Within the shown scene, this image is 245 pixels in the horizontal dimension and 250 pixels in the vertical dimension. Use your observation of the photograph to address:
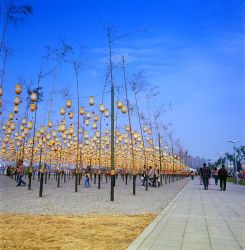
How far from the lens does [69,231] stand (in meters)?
7.46

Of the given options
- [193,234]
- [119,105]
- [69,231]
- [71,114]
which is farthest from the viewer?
[71,114]

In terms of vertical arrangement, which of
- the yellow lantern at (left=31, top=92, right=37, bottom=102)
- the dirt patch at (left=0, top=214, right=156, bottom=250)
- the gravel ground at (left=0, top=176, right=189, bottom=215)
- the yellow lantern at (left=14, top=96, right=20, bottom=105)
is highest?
the yellow lantern at (left=31, top=92, right=37, bottom=102)

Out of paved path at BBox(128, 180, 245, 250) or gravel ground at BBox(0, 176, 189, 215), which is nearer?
paved path at BBox(128, 180, 245, 250)

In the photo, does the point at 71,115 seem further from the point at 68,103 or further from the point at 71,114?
the point at 68,103

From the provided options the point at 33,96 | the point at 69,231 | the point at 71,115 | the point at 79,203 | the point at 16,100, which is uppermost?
the point at 33,96

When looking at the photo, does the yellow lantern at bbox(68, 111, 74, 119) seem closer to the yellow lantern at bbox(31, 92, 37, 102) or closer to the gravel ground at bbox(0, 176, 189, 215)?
the yellow lantern at bbox(31, 92, 37, 102)

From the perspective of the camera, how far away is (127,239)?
22.4 feet

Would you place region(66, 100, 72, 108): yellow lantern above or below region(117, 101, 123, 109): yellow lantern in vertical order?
above

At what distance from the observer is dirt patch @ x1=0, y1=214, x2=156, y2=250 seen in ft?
20.5

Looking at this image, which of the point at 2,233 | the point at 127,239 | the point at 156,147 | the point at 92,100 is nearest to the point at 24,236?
the point at 2,233

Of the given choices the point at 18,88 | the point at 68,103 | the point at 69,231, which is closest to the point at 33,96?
the point at 18,88

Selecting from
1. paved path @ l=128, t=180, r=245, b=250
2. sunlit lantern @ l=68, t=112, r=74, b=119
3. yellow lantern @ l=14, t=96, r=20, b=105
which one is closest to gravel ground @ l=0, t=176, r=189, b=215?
paved path @ l=128, t=180, r=245, b=250

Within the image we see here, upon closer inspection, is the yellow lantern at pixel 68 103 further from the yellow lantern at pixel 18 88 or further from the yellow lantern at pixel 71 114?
the yellow lantern at pixel 18 88

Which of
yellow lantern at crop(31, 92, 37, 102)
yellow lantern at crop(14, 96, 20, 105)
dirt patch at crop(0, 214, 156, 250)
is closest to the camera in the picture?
dirt patch at crop(0, 214, 156, 250)
